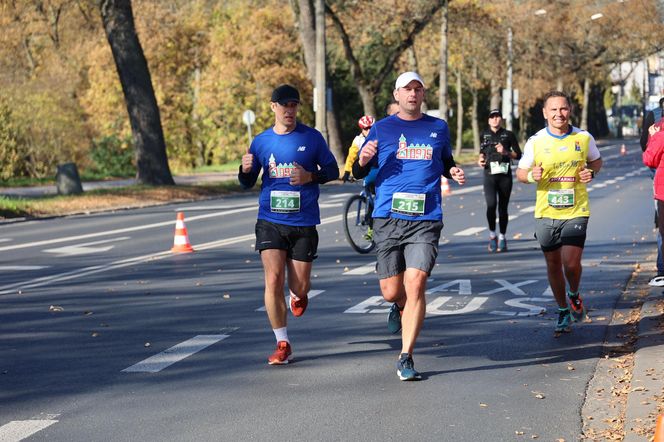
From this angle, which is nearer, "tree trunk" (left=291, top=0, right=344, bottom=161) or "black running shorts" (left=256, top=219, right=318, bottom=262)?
"black running shorts" (left=256, top=219, right=318, bottom=262)

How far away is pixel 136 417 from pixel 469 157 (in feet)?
187

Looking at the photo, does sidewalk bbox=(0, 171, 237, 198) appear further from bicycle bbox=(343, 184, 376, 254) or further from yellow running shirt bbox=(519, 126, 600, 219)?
yellow running shirt bbox=(519, 126, 600, 219)

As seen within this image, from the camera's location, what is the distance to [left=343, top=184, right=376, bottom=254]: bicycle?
1641 centimetres

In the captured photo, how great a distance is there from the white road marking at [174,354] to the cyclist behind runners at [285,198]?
72 centimetres

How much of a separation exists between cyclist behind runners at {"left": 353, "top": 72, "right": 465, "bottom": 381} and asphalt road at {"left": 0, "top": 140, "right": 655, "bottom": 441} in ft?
2.22

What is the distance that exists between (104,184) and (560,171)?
34617mm

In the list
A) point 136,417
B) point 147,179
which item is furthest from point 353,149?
point 147,179

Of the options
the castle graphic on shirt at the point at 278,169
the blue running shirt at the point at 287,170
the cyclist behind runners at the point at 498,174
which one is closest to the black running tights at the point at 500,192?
the cyclist behind runners at the point at 498,174

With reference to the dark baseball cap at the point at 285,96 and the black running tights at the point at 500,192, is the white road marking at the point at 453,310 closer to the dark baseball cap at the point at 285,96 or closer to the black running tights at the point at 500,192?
the dark baseball cap at the point at 285,96

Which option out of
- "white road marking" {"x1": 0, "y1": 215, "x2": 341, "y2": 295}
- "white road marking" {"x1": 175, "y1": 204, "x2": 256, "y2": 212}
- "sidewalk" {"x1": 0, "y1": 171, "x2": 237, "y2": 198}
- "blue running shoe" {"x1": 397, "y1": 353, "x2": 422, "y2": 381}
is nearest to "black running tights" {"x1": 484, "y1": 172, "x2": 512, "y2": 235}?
"white road marking" {"x1": 0, "y1": 215, "x2": 341, "y2": 295}

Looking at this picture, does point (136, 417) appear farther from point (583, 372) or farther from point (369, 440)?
point (583, 372)

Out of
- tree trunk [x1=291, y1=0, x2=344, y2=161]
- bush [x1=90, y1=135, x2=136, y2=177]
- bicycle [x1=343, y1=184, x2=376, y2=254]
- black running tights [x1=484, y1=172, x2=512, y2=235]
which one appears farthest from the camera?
bush [x1=90, y1=135, x2=136, y2=177]

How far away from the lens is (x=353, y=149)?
14469mm

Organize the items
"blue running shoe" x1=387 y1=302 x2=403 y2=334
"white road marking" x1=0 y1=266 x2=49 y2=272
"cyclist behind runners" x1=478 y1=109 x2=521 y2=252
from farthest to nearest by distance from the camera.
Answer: "cyclist behind runners" x1=478 y1=109 x2=521 y2=252
"white road marking" x1=0 y1=266 x2=49 y2=272
"blue running shoe" x1=387 y1=302 x2=403 y2=334
